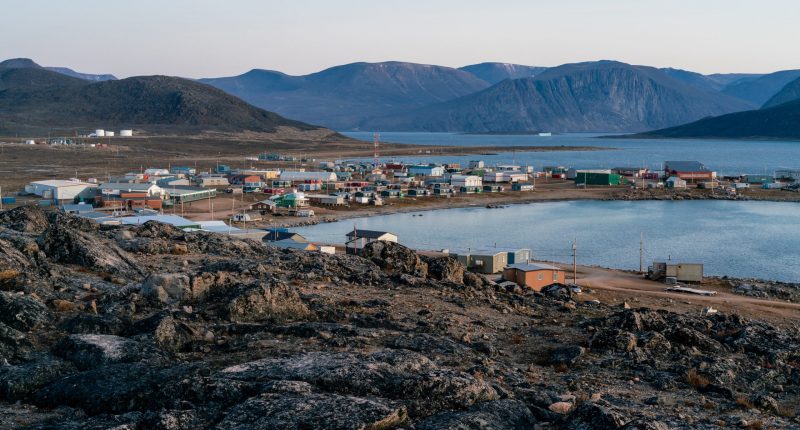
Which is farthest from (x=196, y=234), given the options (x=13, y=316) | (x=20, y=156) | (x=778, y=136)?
(x=778, y=136)

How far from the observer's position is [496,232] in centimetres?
3906

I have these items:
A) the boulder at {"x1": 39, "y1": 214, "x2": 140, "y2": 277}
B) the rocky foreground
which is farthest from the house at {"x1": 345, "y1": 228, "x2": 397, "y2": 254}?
the boulder at {"x1": 39, "y1": 214, "x2": 140, "y2": 277}

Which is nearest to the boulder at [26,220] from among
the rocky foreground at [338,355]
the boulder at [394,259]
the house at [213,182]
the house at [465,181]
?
the rocky foreground at [338,355]

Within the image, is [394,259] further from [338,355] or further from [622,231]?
[622,231]

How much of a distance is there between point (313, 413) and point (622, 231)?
36.8 meters

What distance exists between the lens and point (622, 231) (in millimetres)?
40000

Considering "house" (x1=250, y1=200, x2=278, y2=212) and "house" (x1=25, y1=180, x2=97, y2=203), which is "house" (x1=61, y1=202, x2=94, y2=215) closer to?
"house" (x1=25, y1=180, x2=97, y2=203)

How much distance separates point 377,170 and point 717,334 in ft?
192

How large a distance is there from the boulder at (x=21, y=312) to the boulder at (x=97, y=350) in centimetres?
72

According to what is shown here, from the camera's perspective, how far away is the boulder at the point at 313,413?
5230 millimetres

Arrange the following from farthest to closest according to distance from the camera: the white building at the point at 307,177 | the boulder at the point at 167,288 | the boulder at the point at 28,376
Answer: the white building at the point at 307,177 → the boulder at the point at 167,288 → the boulder at the point at 28,376

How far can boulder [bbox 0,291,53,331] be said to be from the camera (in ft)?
24.6

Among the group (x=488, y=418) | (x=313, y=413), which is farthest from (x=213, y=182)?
(x=488, y=418)

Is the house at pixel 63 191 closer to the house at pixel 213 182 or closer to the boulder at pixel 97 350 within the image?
the house at pixel 213 182
